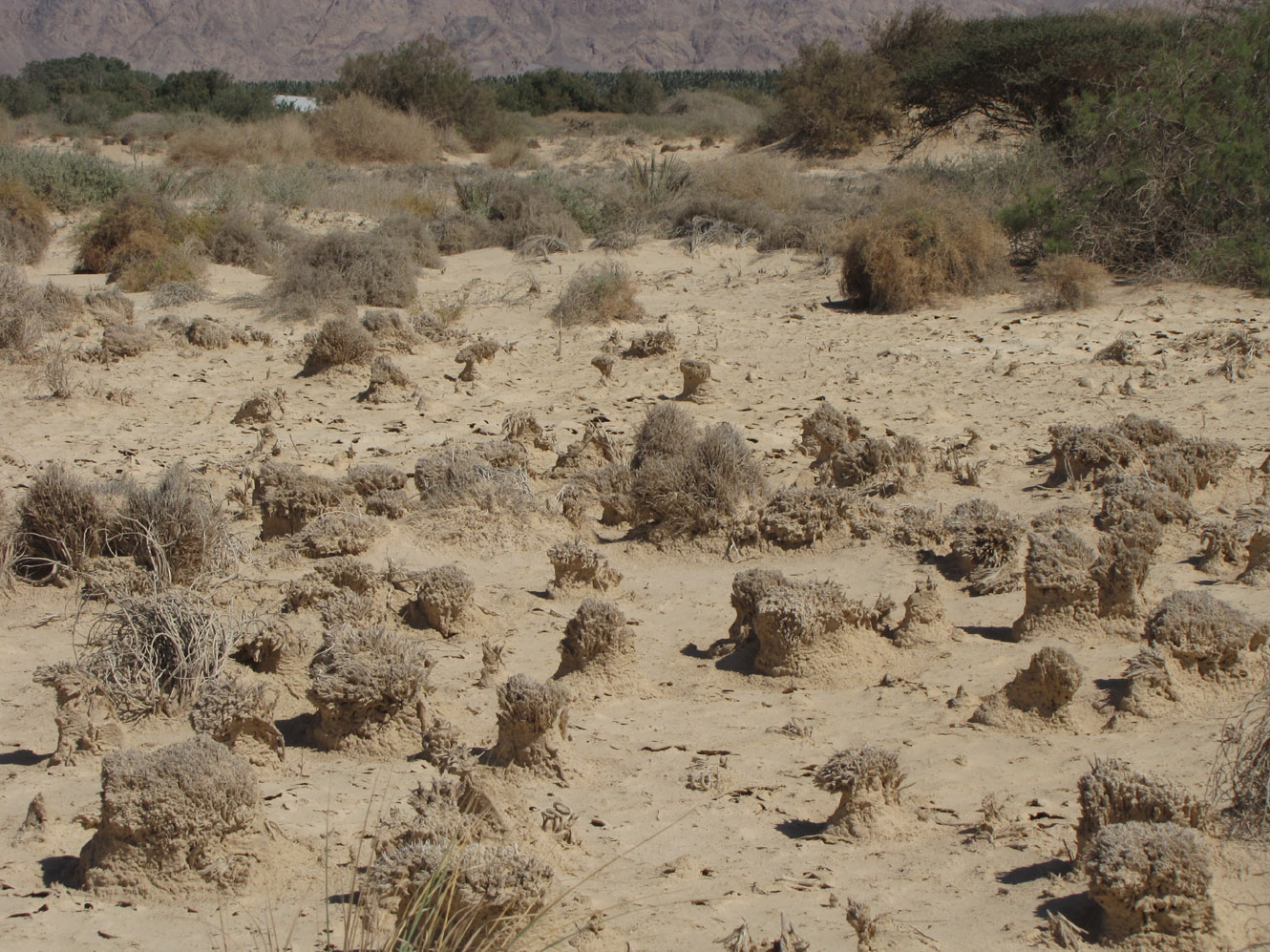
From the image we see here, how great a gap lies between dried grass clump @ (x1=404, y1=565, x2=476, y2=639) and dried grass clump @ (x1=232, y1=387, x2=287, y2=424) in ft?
12.2

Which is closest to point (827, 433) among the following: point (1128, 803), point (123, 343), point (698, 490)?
point (698, 490)

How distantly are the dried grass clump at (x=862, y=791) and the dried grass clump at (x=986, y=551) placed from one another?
2113 mm

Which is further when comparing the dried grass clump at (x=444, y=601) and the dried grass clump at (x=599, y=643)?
the dried grass clump at (x=444, y=601)

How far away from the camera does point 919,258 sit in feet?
35.1

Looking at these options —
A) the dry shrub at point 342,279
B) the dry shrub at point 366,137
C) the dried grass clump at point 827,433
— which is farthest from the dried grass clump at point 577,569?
the dry shrub at point 366,137

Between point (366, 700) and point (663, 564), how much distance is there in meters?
2.36

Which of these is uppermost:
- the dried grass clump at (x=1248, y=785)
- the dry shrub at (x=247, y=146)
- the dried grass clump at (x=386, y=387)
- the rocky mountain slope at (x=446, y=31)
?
the rocky mountain slope at (x=446, y=31)

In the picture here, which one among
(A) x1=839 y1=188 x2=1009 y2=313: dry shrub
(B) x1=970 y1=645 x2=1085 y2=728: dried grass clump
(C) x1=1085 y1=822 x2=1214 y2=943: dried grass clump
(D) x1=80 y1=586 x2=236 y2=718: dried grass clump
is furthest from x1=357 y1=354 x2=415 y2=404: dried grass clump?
(C) x1=1085 y1=822 x2=1214 y2=943: dried grass clump

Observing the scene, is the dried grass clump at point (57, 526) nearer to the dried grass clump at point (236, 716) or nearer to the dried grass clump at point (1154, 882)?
the dried grass clump at point (236, 716)

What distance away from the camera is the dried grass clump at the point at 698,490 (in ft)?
20.4

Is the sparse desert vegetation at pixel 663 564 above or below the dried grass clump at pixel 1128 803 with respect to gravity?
below

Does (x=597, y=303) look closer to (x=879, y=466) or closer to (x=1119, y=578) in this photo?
(x=879, y=466)

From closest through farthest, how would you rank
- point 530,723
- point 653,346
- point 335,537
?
point 530,723 → point 335,537 → point 653,346

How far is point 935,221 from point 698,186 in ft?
20.4
